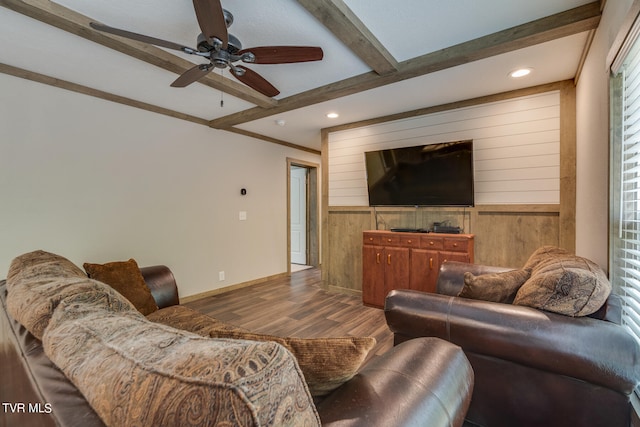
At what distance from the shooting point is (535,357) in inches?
49.2

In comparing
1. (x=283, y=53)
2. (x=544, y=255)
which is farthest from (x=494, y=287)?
(x=283, y=53)

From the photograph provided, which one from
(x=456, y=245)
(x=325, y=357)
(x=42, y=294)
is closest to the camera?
(x=325, y=357)

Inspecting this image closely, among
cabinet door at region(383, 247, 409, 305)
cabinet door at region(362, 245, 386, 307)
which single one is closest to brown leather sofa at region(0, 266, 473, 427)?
cabinet door at region(383, 247, 409, 305)

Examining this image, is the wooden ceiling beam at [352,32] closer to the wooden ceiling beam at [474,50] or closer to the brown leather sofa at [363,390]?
the wooden ceiling beam at [474,50]

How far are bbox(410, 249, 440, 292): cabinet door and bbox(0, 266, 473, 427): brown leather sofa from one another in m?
2.16

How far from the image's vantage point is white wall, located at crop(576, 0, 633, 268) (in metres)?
1.68

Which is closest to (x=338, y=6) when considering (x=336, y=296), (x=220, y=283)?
(x=336, y=296)

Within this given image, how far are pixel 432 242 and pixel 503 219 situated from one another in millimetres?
773

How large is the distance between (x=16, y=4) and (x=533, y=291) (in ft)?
11.0

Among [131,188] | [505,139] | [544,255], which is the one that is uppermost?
[505,139]

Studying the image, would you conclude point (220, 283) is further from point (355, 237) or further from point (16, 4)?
point (16, 4)

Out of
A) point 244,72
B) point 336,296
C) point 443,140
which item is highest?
point 244,72

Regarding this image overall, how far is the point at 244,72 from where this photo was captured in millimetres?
2191

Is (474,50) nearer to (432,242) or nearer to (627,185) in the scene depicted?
(627,185)
